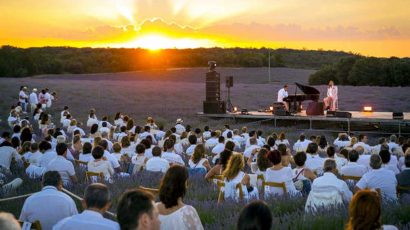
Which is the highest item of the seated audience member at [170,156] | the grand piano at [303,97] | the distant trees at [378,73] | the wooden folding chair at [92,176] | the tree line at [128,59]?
the tree line at [128,59]

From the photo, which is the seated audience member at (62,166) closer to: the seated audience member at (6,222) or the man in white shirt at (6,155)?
the man in white shirt at (6,155)

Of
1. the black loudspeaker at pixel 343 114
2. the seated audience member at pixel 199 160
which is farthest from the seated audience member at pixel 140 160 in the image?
the black loudspeaker at pixel 343 114

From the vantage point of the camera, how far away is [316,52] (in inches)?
5197

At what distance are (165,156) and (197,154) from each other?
1.06m

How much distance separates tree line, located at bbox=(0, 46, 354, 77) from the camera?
283ft

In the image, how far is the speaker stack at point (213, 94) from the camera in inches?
1243

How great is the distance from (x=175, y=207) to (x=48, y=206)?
2.08 meters

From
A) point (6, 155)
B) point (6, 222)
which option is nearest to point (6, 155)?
point (6, 155)

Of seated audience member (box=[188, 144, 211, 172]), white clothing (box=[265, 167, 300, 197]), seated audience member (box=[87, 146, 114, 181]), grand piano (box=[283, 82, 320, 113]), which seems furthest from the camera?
grand piano (box=[283, 82, 320, 113])

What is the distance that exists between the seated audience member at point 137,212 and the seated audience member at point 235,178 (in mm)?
4245

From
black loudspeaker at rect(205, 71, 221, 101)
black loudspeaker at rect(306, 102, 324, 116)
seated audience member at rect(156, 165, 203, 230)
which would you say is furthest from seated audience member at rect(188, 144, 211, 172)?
black loudspeaker at rect(205, 71, 221, 101)

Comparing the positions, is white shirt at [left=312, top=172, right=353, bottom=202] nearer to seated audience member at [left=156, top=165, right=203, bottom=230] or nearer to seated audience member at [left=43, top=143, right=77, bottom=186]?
seated audience member at [left=156, top=165, right=203, bottom=230]

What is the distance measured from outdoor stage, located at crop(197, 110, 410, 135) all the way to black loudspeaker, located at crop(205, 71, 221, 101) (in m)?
1.08

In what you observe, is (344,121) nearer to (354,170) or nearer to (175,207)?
(354,170)
